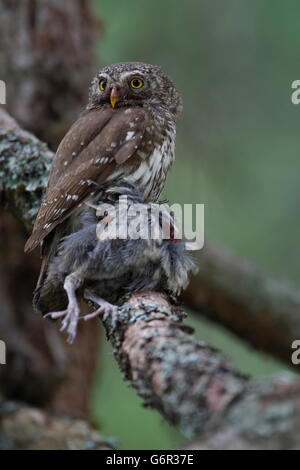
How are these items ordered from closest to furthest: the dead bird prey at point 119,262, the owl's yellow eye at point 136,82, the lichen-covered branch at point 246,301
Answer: the dead bird prey at point 119,262 < the owl's yellow eye at point 136,82 < the lichen-covered branch at point 246,301

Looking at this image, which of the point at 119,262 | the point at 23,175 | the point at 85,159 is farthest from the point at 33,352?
the point at 119,262

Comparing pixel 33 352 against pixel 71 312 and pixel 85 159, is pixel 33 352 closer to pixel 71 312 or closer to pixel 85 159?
pixel 85 159

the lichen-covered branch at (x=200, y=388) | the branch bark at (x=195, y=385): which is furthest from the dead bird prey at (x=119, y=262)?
the lichen-covered branch at (x=200, y=388)

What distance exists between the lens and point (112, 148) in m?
3.03

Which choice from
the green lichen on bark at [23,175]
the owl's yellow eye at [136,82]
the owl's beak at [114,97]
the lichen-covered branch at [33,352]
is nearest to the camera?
the green lichen on bark at [23,175]

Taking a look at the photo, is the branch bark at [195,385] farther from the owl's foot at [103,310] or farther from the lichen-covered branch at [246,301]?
the lichen-covered branch at [246,301]

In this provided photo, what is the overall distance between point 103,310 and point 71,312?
12 cm

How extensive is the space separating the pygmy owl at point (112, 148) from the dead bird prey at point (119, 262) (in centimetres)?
16

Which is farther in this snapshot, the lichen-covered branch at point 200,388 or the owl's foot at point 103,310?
the owl's foot at point 103,310

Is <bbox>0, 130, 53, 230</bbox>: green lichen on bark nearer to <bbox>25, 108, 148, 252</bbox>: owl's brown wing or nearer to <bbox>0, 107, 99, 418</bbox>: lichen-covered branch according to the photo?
<bbox>25, 108, 148, 252</bbox>: owl's brown wing

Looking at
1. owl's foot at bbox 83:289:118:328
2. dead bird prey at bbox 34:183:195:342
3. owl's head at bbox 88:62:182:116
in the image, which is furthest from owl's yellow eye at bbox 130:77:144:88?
owl's foot at bbox 83:289:118:328

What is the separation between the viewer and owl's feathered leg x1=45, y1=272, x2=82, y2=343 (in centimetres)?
222

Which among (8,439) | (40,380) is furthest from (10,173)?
(40,380)

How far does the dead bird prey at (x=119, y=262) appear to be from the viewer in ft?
8.38
